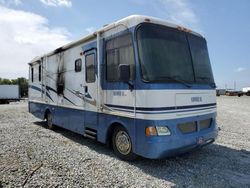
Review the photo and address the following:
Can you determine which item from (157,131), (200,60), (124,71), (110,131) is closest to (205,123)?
(200,60)

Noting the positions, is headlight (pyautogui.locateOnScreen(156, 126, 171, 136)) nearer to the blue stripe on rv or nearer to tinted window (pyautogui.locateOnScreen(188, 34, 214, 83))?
the blue stripe on rv

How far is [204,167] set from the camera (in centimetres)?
517

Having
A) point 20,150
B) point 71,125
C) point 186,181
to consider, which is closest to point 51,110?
point 71,125

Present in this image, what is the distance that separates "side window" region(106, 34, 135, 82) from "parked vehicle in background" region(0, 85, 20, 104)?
35.1 metres

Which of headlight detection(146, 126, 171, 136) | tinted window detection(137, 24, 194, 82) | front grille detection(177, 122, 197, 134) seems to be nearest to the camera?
headlight detection(146, 126, 171, 136)

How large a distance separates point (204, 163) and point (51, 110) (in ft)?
20.0

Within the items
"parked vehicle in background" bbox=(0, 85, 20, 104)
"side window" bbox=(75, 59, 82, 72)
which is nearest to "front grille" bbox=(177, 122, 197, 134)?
"side window" bbox=(75, 59, 82, 72)

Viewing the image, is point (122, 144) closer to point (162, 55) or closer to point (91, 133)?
point (91, 133)

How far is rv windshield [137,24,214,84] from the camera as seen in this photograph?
473cm

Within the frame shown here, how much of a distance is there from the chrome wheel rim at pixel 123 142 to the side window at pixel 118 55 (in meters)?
1.25

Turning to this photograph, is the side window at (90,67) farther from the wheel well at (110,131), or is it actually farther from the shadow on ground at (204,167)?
the shadow on ground at (204,167)

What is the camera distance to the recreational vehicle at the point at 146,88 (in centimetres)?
469

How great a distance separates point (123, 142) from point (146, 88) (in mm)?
1520

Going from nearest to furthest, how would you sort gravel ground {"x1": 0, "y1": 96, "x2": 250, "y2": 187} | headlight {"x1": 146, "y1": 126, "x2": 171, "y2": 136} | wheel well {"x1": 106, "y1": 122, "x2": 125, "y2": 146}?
gravel ground {"x1": 0, "y1": 96, "x2": 250, "y2": 187}, headlight {"x1": 146, "y1": 126, "x2": 171, "y2": 136}, wheel well {"x1": 106, "y1": 122, "x2": 125, "y2": 146}
